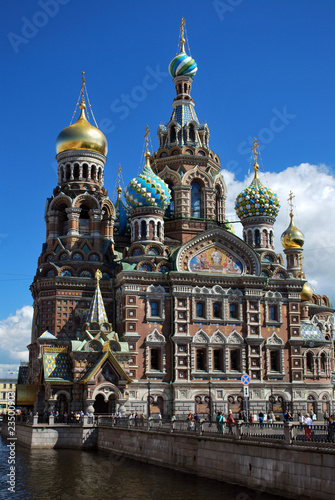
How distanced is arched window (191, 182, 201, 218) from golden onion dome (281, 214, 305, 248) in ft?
26.4

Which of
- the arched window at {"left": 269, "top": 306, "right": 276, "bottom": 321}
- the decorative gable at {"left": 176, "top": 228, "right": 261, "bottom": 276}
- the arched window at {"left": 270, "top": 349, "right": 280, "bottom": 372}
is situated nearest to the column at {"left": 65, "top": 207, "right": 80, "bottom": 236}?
the decorative gable at {"left": 176, "top": 228, "right": 261, "bottom": 276}

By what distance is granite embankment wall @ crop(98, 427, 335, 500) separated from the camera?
16891 millimetres

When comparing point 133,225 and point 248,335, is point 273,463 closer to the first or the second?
point 248,335

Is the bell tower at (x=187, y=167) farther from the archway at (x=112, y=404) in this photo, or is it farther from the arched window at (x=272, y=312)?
the archway at (x=112, y=404)

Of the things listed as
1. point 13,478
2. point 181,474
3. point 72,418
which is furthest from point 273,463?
point 72,418

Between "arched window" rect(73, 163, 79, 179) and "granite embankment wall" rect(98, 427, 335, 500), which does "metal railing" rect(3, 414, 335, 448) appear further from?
"arched window" rect(73, 163, 79, 179)

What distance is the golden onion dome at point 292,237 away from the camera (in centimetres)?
4870

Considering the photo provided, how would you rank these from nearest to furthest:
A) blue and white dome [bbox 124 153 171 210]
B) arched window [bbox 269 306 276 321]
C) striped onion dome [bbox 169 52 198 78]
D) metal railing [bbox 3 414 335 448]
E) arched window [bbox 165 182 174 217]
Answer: metal railing [bbox 3 414 335 448] → blue and white dome [bbox 124 153 171 210] → arched window [bbox 269 306 276 321] → arched window [bbox 165 182 174 217] → striped onion dome [bbox 169 52 198 78]

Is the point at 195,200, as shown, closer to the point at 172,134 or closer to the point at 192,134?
the point at 192,134

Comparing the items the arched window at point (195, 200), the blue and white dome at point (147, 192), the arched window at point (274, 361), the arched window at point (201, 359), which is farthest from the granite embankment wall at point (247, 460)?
the arched window at point (195, 200)

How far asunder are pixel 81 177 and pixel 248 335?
15.8m

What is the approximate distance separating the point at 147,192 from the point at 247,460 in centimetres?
2345

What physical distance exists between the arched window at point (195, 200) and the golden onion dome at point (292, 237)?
8046 millimetres

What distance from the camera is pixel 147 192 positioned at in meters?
40.7
